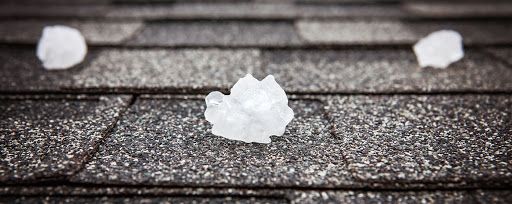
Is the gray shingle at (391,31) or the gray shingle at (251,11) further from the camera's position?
the gray shingle at (251,11)

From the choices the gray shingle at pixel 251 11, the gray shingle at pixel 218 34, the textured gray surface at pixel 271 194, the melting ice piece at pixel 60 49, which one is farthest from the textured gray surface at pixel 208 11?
the textured gray surface at pixel 271 194

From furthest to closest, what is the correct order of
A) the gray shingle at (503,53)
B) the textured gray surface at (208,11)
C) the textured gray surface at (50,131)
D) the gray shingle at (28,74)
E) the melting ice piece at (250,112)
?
1. the textured gray surface at (208,11)
2. the gray shingle at (503,53)
3. the gray shingle at (28,74)
4. the melting ice piece at (250,112)
5. the textured gray surface at (50,131)

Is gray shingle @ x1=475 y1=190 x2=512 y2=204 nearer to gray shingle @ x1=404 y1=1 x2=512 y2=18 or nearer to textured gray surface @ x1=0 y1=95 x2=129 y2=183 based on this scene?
textured gray surface @ x1=0 y1=95 x2=129 y2=183

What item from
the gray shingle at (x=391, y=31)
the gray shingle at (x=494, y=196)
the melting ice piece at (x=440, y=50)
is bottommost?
the gray shingle at (x=494, y=196)

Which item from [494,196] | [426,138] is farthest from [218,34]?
[494,196]

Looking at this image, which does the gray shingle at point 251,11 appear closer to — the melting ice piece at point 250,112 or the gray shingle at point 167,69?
the gray shingle at point 167,69

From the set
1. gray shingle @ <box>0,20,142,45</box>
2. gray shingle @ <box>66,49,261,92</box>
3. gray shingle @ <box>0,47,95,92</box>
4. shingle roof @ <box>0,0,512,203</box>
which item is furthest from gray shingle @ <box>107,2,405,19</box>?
gray shingle @ <box>0,47,95,92</box>

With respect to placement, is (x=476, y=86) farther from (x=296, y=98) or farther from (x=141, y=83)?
(x=141, y=83)
